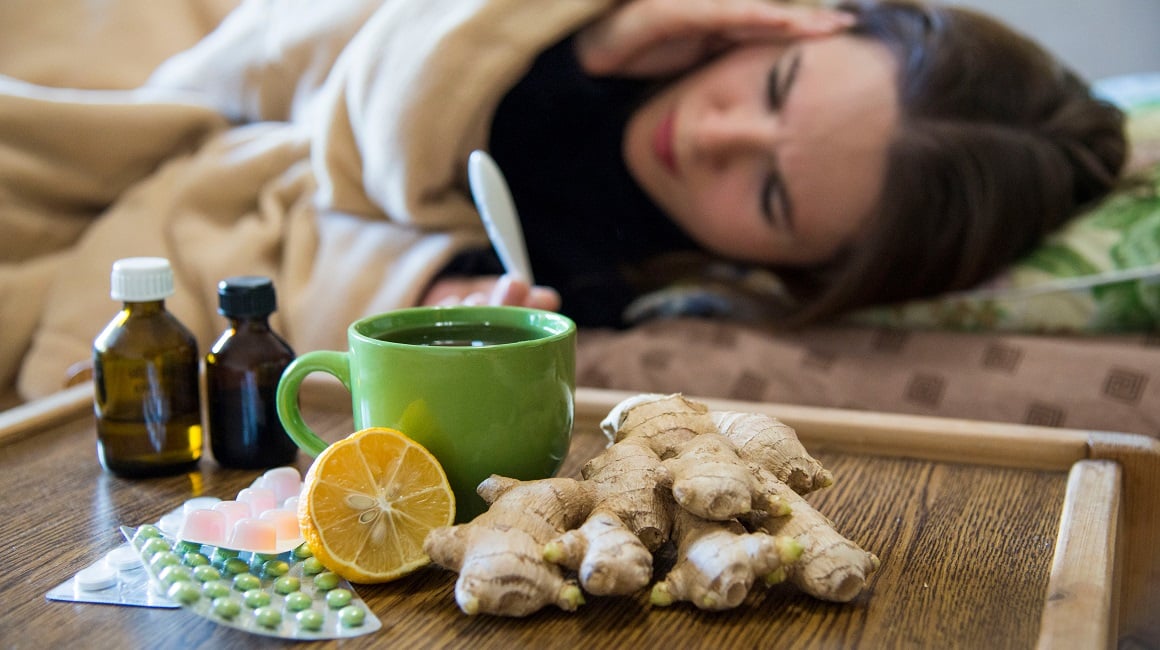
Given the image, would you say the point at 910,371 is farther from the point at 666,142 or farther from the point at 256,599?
the point at 256,599

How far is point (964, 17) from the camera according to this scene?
1.18 meters

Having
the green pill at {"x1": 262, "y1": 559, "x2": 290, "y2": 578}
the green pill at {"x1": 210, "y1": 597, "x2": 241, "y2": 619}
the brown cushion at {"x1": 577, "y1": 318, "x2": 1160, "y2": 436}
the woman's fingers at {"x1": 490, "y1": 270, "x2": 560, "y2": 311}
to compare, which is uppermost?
the green pill at {"x1": 210, "y1": 597, "x2": 241, "y2": 619}

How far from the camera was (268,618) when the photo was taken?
361 mm

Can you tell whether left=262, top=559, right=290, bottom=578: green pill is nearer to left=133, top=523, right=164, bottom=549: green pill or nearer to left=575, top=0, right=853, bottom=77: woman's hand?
left=133, top=523, right=164, bottom=549: green pill

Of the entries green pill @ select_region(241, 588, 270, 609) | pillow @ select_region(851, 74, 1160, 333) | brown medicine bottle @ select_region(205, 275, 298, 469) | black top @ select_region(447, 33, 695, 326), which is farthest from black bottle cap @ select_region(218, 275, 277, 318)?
pillow @ select_region(851, 74, 1160, 333)

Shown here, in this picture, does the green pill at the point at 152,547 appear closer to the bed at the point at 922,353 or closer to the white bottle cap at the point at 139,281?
the white bottle cap at the point at 139,281

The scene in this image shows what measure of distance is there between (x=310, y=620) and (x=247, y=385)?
227mm

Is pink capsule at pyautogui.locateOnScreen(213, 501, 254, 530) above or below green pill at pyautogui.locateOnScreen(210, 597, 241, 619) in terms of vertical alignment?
below

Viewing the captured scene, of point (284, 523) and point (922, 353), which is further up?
point (284, 523)

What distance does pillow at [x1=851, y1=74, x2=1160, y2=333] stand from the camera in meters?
1.00

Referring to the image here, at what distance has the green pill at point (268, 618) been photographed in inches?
14.2

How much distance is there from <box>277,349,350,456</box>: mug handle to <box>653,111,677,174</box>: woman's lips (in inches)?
30.6

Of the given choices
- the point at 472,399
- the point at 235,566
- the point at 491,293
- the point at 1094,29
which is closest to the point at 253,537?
the point at 235,566

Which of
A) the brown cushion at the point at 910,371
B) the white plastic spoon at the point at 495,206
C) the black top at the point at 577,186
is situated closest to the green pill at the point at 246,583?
the white plastic spoon at the point at 495,206
